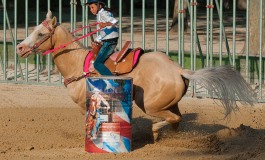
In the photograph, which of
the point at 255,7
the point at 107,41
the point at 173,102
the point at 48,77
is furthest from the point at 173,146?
the point at 255,7

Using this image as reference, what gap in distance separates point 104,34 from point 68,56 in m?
0.62

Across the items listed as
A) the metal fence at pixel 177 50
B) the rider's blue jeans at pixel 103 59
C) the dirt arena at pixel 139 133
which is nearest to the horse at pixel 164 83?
the rider's blue jeans at pixel 103 59

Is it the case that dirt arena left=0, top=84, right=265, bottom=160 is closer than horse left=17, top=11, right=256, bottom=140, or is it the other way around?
dirt arena left=0, top=84, right=265, bottom=160

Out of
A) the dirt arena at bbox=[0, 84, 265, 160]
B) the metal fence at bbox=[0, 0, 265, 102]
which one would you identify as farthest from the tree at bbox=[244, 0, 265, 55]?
the dirt arena at bbox=[0, 84, 265, 160]

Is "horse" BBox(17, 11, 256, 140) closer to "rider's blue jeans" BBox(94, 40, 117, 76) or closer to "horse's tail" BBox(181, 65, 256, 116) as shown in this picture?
"horse's tail" BBox(181, 65, 256, 116)

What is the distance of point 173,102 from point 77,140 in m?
1.43

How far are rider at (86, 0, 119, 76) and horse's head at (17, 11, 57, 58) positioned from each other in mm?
601

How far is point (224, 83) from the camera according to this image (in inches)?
403

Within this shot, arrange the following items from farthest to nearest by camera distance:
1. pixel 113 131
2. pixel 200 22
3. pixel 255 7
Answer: pixel 200 22 → pixel 255 7 → pixel 113 131

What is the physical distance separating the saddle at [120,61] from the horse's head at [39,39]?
0.59 m

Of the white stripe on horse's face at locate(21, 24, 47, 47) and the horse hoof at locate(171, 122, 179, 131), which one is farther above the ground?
the white stripe on horse's face at locate(21, 24, 47, 47)

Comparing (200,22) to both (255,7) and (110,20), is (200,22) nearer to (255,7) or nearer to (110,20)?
(255,7)

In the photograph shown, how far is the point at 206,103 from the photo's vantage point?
14156 millimetres

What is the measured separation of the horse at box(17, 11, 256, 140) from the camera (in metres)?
10.2
